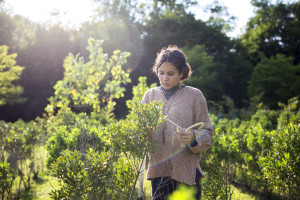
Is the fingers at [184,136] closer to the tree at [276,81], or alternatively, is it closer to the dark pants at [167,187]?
the dark pants at [167,187]

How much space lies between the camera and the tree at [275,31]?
1121 inches

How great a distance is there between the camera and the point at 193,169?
82.2 inches

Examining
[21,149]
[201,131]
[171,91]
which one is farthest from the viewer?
[21,149]

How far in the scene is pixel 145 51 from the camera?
69.9ft

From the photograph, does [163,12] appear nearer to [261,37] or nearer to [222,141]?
[261,37]

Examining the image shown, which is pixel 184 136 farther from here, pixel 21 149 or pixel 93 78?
pixel 93 78

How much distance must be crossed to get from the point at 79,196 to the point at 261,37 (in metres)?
32.9

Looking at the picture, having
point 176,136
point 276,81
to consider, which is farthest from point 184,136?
point 276,81

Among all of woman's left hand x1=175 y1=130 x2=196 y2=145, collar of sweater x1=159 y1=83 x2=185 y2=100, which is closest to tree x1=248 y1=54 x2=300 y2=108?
collar of sweater x1=159 y1=83 x2=185 y2=100

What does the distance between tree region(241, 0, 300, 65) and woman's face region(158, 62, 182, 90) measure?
1197 inches

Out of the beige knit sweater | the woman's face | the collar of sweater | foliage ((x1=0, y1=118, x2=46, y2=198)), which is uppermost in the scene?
the woman's face

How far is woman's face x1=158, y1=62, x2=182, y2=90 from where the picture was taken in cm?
210

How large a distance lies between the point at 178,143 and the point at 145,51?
19.8m

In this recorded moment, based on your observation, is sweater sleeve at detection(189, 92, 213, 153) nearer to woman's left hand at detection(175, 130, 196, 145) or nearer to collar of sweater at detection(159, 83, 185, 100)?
woman's left hand at detection(175, 130, 196, 145)
